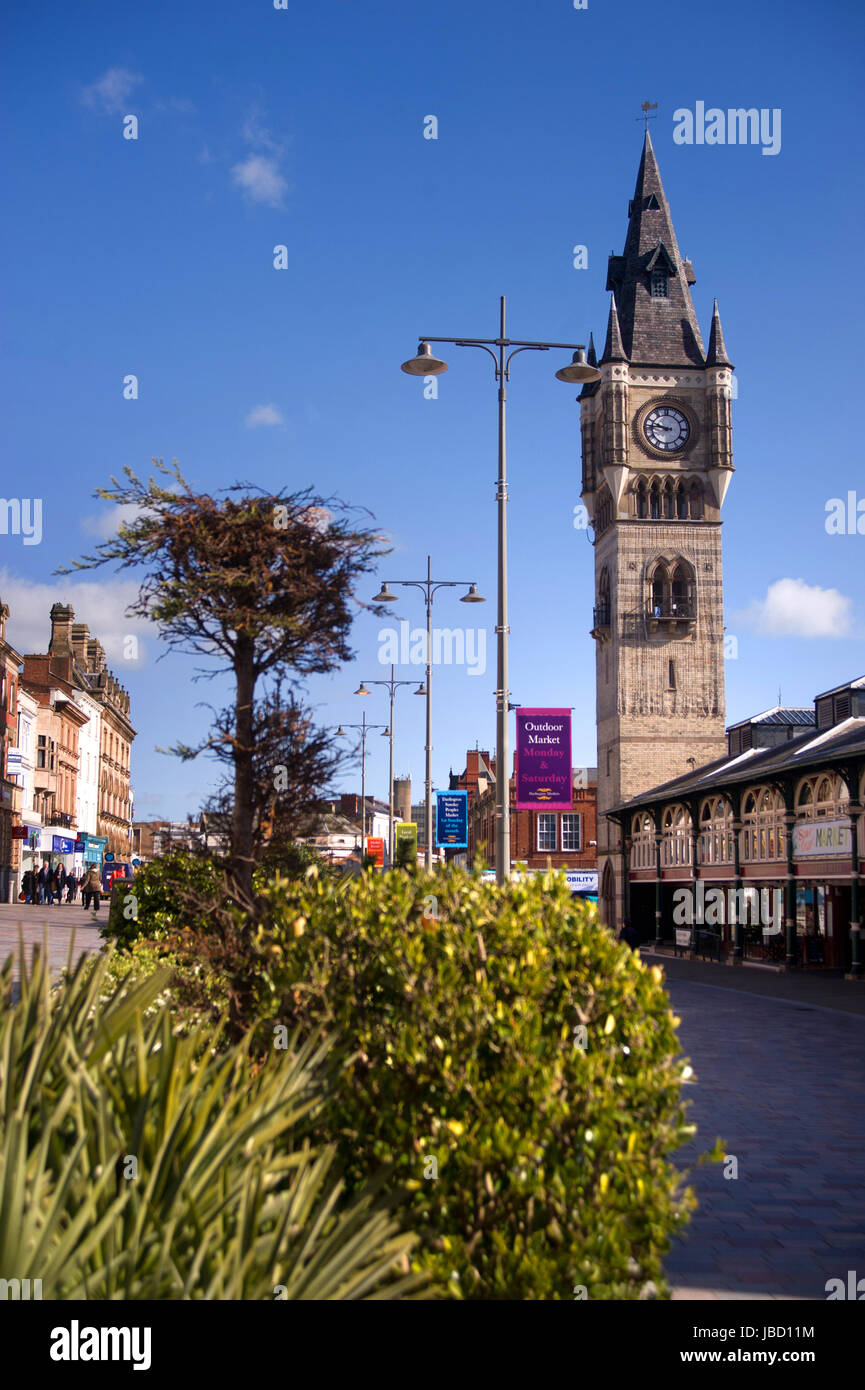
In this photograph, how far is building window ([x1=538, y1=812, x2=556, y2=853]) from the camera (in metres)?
76.7

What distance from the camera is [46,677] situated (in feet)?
219

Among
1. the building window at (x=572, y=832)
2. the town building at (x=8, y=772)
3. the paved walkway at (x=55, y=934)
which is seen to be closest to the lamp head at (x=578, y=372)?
the paved walkway at (x=55, y=934)

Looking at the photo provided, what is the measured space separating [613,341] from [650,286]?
6.39m

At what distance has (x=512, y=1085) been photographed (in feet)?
13.9

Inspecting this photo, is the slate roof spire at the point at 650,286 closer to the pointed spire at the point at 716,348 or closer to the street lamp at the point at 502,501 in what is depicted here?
the pointed spire at the point at 716,348

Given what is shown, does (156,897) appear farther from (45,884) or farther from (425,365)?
(45,884)

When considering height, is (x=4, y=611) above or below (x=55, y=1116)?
above

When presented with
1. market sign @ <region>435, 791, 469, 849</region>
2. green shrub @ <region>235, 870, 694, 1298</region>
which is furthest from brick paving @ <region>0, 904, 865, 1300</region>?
market sign @ <region>435, 791, 469, 849</region>

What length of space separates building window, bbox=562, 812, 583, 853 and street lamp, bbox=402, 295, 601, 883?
6274 centimetres

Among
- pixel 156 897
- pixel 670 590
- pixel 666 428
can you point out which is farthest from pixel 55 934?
pixel 666 428

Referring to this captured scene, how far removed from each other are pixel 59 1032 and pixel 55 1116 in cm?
102

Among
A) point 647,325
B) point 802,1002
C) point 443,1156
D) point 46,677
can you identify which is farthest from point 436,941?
Result: point 647,325

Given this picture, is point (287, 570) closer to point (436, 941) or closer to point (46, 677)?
point (436, 941)

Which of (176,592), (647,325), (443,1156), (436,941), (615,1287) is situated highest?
(647,325)
